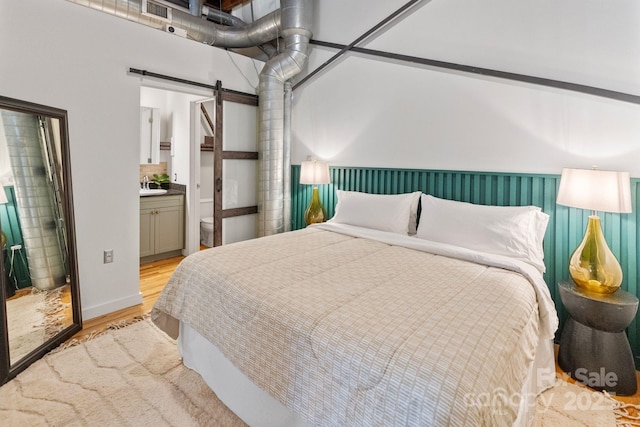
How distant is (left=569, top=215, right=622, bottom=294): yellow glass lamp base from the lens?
1.84 m

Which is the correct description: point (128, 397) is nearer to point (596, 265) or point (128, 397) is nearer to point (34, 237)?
point (34, 237)

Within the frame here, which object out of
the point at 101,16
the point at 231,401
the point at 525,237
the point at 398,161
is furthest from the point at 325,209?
the point at 101,16

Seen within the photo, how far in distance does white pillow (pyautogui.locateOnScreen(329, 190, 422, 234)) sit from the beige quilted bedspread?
71 centimetres

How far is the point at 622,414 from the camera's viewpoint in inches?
65.6

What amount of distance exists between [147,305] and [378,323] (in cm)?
256

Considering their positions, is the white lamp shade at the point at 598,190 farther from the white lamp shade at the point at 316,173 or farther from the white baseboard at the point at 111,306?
the white baseboard at the point at 111,306

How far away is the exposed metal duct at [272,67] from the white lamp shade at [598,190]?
106 inches

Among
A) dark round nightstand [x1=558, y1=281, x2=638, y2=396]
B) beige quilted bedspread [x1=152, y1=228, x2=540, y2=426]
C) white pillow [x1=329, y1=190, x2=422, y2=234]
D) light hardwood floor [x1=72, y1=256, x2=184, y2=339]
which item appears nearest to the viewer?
beige quilted bedspread [x1=152, y1=228, x2=540, y2=426]

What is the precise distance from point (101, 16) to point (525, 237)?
11.8ft

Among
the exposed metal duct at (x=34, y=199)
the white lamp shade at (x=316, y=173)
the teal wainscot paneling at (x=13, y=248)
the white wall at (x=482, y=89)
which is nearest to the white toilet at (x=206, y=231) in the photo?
the white lamp shade at (x=316, y=173)

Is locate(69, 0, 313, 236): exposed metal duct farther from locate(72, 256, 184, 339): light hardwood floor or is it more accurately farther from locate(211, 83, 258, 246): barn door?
locate(72, 256, 184, 339): light hardwood floor

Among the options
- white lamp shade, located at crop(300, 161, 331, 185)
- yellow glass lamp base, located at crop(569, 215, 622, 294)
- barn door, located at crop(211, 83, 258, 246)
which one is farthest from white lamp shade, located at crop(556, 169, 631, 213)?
barn door, located at crop(211, 83, 258, 246)

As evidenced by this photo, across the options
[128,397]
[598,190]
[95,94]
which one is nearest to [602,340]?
[598,190]

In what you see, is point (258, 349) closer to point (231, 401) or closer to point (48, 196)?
point (231, 401)
